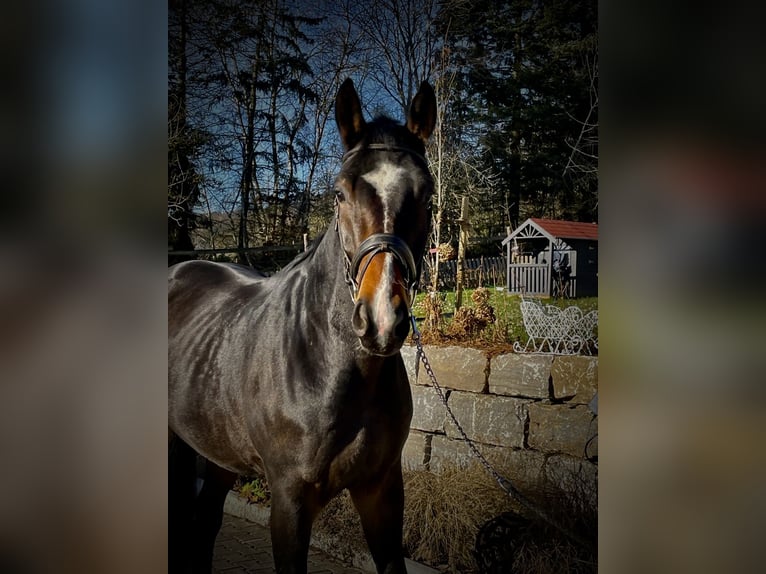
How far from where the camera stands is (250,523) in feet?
10.4

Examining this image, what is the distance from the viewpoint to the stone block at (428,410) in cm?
259

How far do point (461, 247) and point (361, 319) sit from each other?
0.93 meters

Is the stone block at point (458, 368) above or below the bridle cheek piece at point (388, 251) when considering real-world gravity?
below

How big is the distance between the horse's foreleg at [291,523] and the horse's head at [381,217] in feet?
1.96

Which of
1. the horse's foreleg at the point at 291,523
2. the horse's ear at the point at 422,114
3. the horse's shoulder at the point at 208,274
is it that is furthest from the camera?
the horse's shoulder at the point at 208,274

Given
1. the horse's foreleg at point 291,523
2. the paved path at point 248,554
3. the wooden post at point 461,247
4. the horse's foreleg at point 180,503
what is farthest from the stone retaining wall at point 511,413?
the horse's foreleg at point 180,503

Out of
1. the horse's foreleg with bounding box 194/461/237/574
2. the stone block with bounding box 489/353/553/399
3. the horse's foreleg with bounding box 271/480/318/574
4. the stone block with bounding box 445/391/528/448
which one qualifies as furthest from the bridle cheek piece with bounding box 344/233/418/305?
the horse's foreleg with bounding box 194/461/237/574

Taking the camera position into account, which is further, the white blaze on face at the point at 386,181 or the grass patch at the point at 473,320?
the grass patch at the point at 473,320

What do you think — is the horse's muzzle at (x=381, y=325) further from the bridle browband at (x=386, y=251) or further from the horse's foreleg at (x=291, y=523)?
the horse's foreleg at (x=291, y=523)

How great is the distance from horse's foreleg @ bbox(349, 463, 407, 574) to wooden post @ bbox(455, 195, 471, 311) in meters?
0.77

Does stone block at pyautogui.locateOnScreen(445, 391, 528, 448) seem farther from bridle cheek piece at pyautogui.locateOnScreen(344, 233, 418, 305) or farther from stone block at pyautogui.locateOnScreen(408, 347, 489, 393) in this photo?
bridle cheek piece at pyautogui.locateOnScreen(344, 233, 418, 305)

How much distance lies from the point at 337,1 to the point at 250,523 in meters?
2.65

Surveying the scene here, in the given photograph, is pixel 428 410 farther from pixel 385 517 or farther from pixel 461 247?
pixel 461 247
